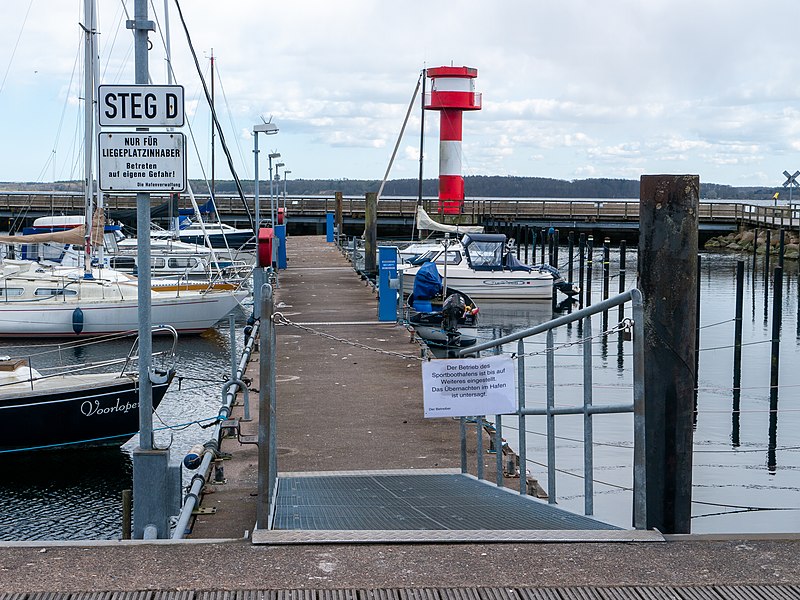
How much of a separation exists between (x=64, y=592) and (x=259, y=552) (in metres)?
1.03

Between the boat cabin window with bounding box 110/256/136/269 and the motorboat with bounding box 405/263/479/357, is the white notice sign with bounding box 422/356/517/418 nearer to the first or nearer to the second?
the motorboat with bounding box 405/263/479/357

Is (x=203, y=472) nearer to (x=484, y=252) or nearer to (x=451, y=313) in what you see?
(x=451, y=313)

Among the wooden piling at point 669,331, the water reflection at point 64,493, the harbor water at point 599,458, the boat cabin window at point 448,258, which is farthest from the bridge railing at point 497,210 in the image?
the wooden piling at point 669,331

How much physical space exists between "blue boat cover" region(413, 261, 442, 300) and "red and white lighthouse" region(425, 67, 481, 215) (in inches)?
1142

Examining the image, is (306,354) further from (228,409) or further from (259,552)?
(259,552)

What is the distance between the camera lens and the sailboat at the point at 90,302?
26.9 m

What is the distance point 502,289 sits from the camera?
3450 cm

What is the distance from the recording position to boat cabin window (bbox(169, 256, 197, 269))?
34.5 metres

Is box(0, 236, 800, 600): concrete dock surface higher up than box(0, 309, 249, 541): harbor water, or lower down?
higher up

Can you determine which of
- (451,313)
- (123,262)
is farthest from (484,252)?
(451,313)

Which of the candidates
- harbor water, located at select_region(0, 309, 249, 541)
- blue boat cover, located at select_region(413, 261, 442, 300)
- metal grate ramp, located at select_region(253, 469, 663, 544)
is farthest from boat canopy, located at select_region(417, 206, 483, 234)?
metal grate ramp, located at select_region(253, 469, 663, 544)

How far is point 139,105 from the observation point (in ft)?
22.3

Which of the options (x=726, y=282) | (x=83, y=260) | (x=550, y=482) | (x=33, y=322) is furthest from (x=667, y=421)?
(x=726, y=282)

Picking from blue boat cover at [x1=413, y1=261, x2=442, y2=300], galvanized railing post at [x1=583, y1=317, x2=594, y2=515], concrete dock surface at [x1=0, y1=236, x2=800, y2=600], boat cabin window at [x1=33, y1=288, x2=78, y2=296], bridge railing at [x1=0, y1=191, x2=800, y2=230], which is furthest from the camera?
bridge railing at [x1=0, y1=191, x2=800, y2=230]
